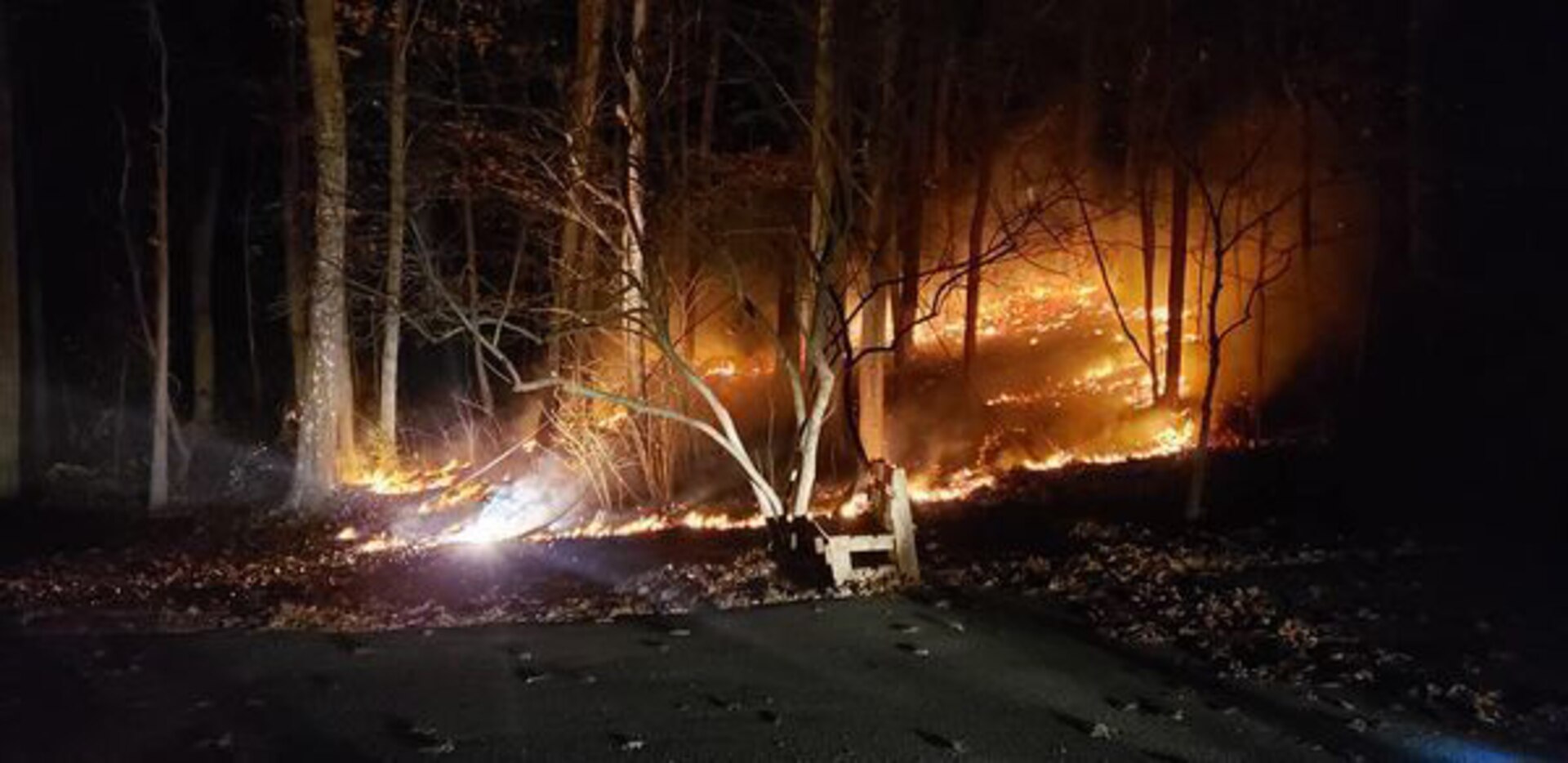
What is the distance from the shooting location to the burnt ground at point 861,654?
24.8 feet

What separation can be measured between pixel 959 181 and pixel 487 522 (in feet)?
45.8

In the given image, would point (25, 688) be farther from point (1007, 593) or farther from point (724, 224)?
point (724, 224)

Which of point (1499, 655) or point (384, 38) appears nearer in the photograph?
point (1499, 655)

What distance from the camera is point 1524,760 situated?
7.07 m

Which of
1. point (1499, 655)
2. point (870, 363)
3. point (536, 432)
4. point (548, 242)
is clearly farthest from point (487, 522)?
point (1499, 655)

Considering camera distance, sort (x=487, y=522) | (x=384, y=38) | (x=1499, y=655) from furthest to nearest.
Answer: (x=384, y=38), (x=487, y=522), (x=1499, y=655)

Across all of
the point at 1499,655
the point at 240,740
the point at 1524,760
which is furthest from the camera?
Answer: the point at 1499,655

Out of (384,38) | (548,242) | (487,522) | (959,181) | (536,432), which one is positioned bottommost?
(487,522)

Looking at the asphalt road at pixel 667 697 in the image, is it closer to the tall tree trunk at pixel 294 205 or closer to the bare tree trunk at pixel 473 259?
the bare tree trunk at pixel 473 259

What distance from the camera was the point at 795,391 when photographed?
13031 mm

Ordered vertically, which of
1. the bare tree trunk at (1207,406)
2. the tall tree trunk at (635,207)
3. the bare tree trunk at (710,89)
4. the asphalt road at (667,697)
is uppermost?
the bare tree trunk at (710,89)

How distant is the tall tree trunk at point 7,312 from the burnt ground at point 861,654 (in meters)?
9.34

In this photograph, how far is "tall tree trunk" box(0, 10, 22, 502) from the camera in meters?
22.8

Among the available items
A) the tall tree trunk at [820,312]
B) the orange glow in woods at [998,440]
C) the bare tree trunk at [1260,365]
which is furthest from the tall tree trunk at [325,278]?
the bare tree trunk at [1260,365]
